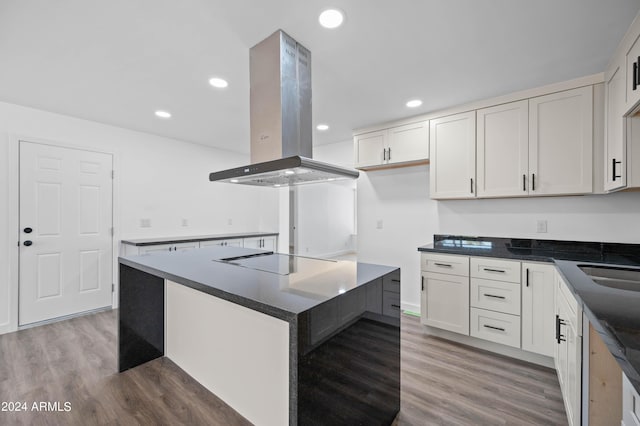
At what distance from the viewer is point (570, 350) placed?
4.89 feet

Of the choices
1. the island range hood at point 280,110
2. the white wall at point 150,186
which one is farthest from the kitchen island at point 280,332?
the white wall at point 150,186

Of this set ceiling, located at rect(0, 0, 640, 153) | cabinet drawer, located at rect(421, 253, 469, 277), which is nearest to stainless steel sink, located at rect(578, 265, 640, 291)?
cabinet drawer, located at rect(421, 253, 469, 277)

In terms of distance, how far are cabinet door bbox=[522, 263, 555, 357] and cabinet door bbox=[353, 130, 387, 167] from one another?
186cm

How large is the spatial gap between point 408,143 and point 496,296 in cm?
179

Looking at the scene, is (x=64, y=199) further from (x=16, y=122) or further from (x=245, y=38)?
(x=245, y=38)

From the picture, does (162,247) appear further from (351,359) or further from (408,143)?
(408,143)

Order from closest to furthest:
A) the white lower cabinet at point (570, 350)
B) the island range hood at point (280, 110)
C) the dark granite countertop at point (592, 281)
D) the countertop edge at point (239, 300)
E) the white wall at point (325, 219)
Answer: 1. the dark granite countertop at point (592, 281)
2. the countertop edge at point (239, 300)
3. the white lower cabinet at point (570, 350)
4. the island range hood at point (280, 110)
5. the white wall at point (325, 219)

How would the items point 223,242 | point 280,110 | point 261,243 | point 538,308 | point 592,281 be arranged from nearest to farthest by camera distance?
point 592,281, point 280,110, point 538,308, point 223,242, point 261,243

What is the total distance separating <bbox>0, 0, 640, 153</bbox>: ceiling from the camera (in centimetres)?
156

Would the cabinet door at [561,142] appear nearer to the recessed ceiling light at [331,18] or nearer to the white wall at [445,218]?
the white wall at [445,218]

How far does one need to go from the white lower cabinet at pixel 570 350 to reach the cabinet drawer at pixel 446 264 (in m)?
0.75

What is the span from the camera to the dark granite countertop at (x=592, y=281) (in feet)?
2.68

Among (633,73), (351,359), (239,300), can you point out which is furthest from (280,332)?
(633,73)

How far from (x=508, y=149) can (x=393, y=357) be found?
2.17 metres
